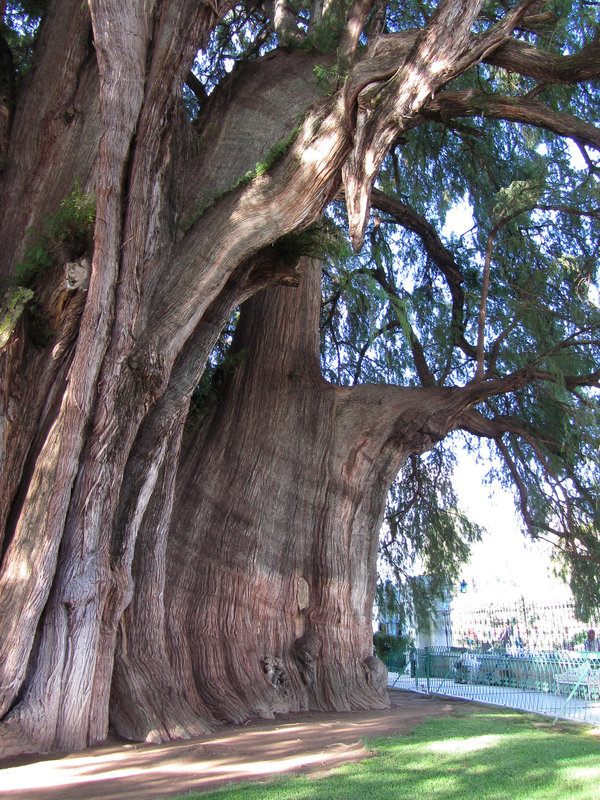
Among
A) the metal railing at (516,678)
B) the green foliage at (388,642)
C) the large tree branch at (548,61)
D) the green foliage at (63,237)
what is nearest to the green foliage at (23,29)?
the green foliage at (63,237)

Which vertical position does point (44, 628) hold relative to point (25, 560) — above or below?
below

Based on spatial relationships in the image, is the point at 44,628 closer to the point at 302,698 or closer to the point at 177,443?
the point at 177,443

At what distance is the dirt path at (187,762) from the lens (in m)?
3.80

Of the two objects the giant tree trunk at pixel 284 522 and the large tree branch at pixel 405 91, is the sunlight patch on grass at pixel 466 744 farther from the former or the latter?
the large tree branch at pixel 405 91

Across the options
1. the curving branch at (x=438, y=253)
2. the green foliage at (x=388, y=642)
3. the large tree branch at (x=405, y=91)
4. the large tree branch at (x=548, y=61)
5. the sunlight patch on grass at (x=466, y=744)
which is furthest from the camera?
the green foliage at (x=388, y=642)

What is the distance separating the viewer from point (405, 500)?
12586 millimetres

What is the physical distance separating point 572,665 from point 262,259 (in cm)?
653

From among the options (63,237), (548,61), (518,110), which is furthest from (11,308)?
(548,61)

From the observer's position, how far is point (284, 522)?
830cm

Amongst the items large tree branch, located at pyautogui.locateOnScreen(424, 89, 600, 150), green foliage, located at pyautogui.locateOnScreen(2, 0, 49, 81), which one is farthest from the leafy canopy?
green foliage, located at pyautogui.locateOnScreen(2, 0, 49, 81)

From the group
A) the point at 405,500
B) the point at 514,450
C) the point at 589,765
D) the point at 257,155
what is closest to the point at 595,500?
the point at 514,450

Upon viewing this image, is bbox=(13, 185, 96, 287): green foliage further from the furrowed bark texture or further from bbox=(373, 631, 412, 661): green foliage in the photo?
bbox=(373, 631, 412, 661): green foliage

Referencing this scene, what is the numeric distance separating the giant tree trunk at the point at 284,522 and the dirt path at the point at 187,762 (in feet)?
4.10

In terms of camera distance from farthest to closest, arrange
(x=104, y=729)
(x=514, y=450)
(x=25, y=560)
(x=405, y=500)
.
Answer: (x=405, y=500) < (x=514, y=450) < (x=104, y=729) < (x=25, y=560)
